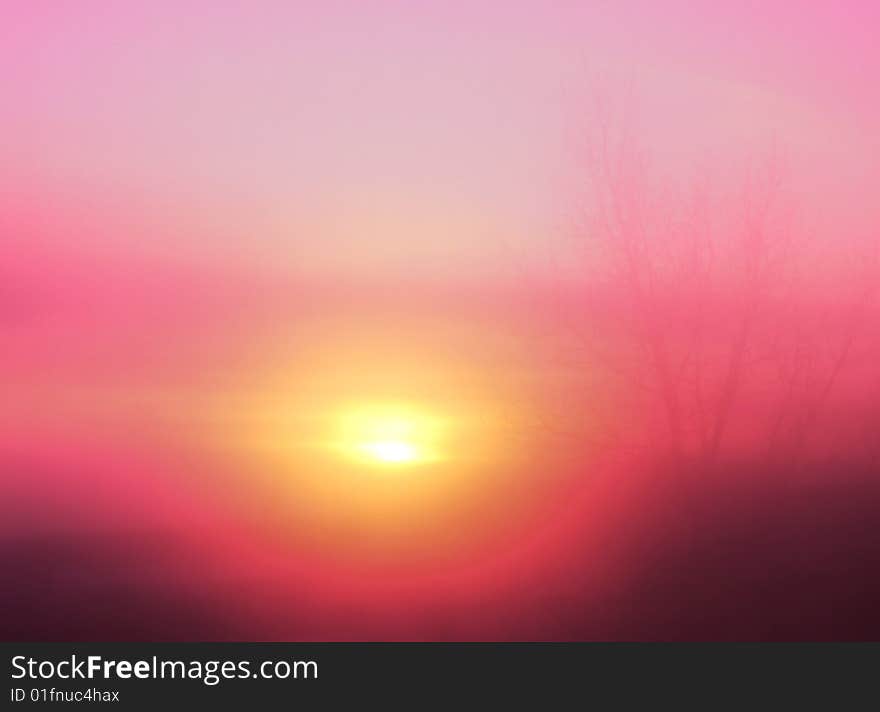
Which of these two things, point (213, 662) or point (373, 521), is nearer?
point (213, 662)

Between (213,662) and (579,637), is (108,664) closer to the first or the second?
(213,662)

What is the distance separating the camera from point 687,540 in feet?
41.3

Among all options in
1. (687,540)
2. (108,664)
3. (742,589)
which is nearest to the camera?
(108,664)

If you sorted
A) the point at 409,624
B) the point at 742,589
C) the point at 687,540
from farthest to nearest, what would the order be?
the point at 687,540, the point at 742,589, the point at 409,624

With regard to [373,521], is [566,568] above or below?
below

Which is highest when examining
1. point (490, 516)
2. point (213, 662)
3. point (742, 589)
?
point (490, 516)

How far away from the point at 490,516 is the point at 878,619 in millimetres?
3892

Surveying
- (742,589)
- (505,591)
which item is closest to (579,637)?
(505,591)

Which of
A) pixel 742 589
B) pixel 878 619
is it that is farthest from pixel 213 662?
pixel 878 619

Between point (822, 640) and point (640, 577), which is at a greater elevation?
point (640, 577)

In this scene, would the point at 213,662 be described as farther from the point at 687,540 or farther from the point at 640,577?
the point at 687,540

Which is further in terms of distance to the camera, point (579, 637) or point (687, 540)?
point (687, 540)

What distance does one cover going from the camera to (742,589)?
11.8 m

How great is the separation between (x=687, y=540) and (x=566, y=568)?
4.86ft
